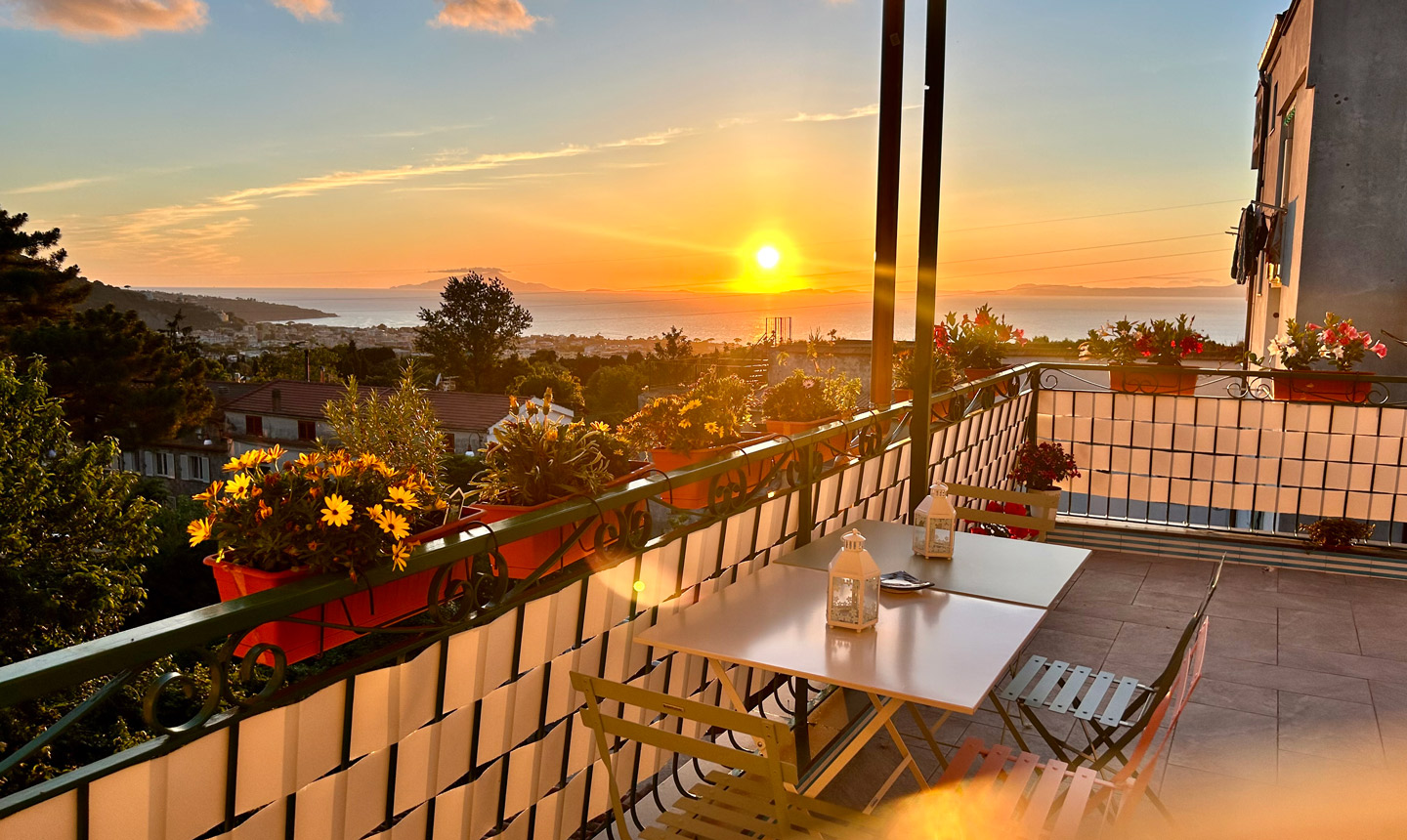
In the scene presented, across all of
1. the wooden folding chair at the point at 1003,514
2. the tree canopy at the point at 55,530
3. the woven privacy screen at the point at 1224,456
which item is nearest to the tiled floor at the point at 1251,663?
the woven privacy screen at the point at 1224,456

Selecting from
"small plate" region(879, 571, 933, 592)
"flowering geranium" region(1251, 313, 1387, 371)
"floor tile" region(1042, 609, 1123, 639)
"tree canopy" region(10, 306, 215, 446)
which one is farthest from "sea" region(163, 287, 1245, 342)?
"tree canopy" region(10, 306, 215, 446)

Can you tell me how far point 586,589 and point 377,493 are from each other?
0.62 metres

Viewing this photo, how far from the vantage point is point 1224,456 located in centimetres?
593

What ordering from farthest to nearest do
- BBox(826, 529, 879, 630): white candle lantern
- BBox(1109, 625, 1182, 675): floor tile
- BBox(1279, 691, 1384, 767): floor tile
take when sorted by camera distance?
BBox(1109, 625, 1182, 675): floor tile
BBox(1279, 691, 1384, 767): floor tile
BBox(826, 529, 879, 630): white candle lantern

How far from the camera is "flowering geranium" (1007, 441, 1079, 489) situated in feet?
19.2

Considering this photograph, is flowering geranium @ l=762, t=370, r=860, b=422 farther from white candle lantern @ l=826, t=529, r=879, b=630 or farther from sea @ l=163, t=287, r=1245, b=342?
white candle lantern @ l=826, t=529, r=879, b=630

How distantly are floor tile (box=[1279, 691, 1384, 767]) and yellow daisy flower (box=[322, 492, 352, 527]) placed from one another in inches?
126

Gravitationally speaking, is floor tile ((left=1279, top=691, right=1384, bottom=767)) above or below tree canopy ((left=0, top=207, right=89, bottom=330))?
below

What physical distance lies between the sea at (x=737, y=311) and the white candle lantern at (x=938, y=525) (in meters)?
1.10

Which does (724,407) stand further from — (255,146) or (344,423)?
(255,146)

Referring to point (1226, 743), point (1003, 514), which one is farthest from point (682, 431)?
point (1226, 743)

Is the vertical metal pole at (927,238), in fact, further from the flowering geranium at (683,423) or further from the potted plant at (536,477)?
the potted plant at (536,477)

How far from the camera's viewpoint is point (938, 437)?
449cm

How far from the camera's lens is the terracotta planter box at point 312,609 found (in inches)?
56.9
